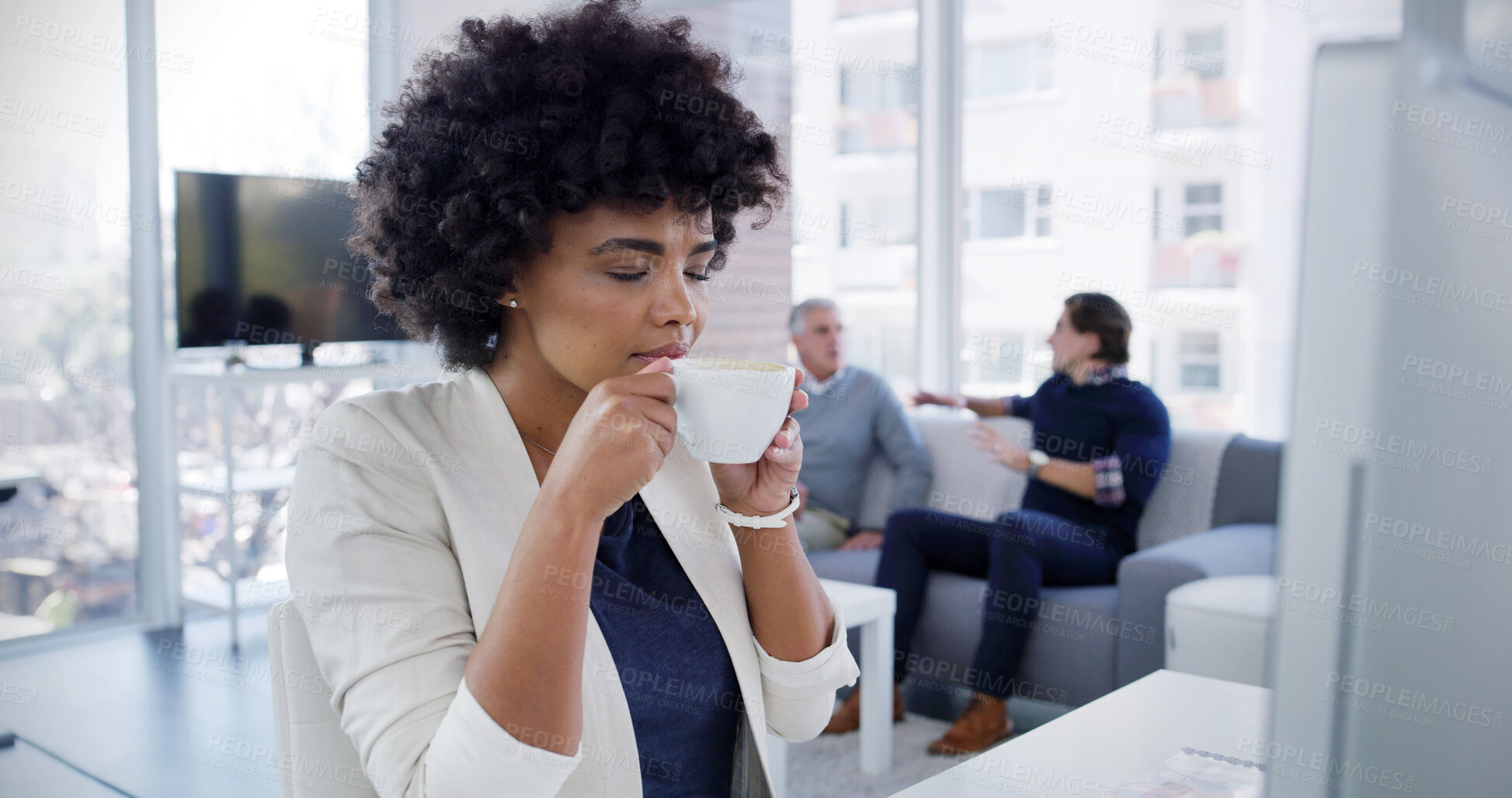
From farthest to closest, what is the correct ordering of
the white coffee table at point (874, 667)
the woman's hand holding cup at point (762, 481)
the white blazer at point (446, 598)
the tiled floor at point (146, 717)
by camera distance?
the tiled floor at point (146, 717) < the white coffee table at point (874, 667) < the woman's hand holding cup at point (762, 481) < the white blazer at point (446, 598)

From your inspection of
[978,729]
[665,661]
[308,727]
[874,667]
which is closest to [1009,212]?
[978,729]

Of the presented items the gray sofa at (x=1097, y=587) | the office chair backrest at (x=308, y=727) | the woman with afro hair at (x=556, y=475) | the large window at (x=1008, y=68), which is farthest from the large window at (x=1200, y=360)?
the office chair backrest at (x=308, y=727)

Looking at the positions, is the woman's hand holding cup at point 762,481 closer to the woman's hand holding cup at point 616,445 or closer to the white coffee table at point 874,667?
the woman's hand holding cup at point 616,445

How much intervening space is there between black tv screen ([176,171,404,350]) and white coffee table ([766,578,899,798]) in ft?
7.63

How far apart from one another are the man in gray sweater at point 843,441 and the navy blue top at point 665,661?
2.55 meters

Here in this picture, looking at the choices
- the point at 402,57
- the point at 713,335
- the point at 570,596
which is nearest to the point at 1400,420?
the point at 570,596

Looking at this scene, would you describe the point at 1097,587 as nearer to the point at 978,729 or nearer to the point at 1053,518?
the point at 1053,518

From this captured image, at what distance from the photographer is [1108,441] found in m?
3.25

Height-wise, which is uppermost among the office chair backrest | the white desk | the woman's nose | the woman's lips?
the woman's nose

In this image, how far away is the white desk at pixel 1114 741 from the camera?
3.26 feet

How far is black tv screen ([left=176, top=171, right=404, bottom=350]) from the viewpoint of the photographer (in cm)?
405

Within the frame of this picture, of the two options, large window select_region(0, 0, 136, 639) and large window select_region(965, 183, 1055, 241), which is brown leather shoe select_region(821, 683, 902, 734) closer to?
large window select_region(965, 183, 1055, 241)

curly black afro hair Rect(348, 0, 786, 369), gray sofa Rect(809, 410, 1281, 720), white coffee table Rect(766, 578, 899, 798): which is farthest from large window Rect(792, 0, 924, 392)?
curly black afro hair Rect(348, 0, 786, 369)

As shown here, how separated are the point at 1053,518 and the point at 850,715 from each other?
0.83 metres
